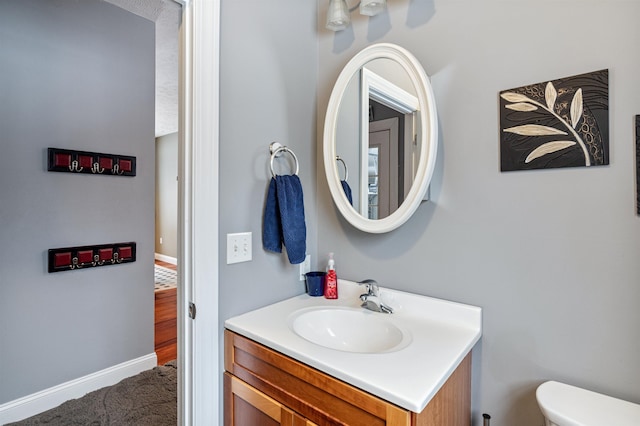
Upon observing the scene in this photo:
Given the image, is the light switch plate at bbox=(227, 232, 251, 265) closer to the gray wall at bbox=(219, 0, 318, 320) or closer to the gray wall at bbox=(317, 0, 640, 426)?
the gray wall at bbox=(219, 0, 318, 320)

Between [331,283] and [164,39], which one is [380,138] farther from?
[164,39]

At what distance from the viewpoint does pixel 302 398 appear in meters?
0.95

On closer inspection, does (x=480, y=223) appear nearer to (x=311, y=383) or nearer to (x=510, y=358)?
(x=510, y=358)

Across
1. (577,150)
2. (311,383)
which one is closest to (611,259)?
(577,150)

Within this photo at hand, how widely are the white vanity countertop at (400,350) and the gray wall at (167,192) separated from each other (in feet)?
18.1

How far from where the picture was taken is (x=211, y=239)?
3.73 ft

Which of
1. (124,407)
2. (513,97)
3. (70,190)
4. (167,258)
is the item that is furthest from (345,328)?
(167,258)

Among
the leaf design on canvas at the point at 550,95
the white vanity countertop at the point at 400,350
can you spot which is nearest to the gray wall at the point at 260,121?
the white vanity countertop at the point at 400,350

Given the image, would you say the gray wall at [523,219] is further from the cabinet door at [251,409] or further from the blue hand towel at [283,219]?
the cabinet door at [251,409]

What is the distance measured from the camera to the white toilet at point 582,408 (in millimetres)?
779

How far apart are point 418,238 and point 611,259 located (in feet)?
1.84

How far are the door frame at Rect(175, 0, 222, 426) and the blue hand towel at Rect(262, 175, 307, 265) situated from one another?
0.23m

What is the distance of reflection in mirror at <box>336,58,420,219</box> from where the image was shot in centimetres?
122

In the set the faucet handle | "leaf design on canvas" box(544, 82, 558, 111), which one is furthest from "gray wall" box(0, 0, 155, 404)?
"leaf design on canvas" box(544, 82, 558, 111)
